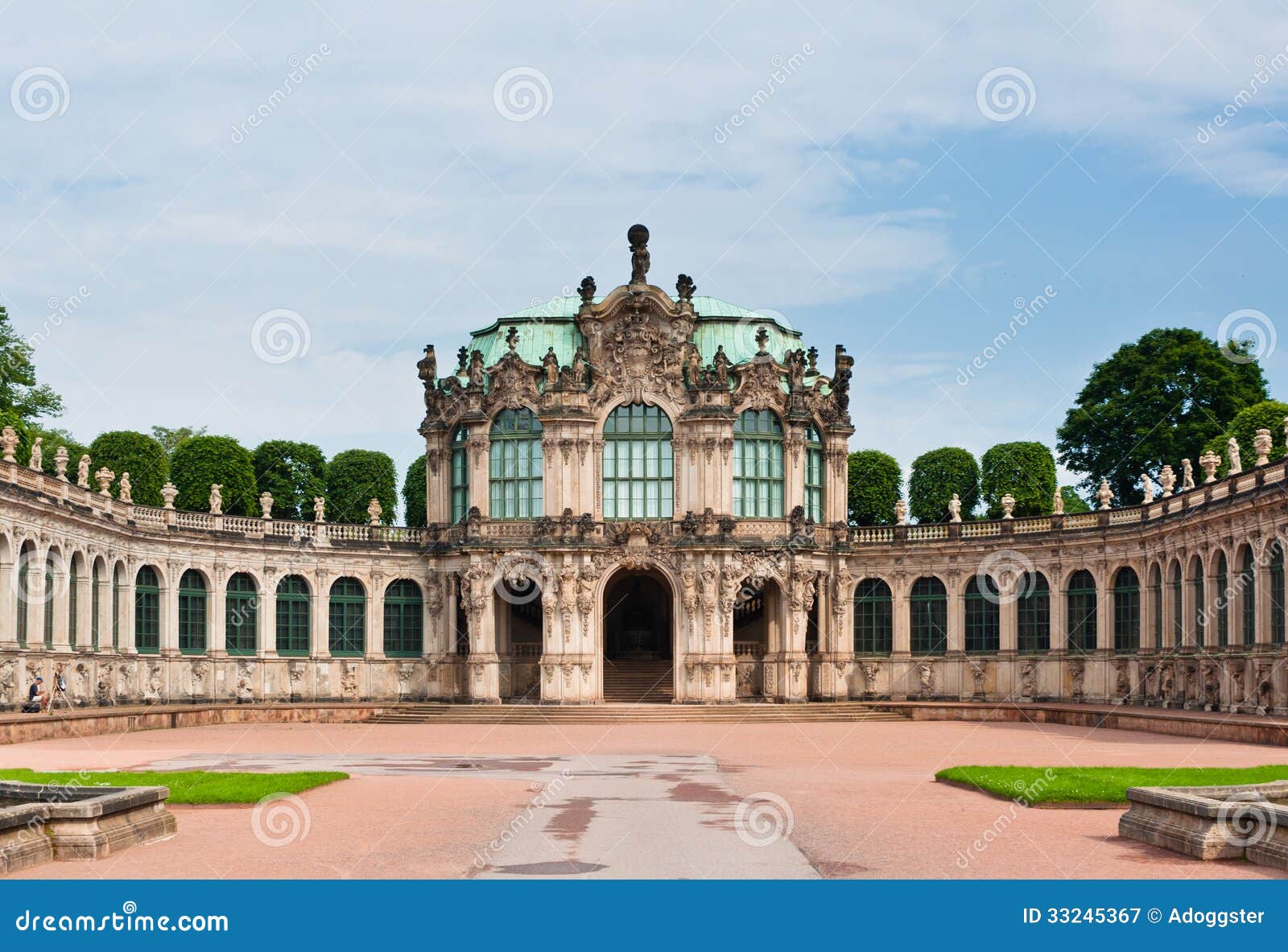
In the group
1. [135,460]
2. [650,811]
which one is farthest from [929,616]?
[650,811]

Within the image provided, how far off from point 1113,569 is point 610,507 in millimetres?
20351

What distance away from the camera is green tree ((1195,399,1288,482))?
63372 mm

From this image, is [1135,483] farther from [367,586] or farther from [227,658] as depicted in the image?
[227,658]

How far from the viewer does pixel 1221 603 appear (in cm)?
5062

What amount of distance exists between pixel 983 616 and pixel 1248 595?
18.7m

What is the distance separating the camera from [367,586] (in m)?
68.1

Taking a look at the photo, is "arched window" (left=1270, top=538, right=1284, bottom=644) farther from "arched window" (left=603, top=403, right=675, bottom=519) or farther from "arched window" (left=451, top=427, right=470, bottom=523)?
"arched window" (left=451, top=427, right=470, bottom=523)

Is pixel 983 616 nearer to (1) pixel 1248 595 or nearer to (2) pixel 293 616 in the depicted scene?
(1) pixel 1248 595

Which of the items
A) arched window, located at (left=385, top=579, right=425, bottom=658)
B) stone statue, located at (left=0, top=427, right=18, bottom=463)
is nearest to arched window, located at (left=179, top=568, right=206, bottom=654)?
arched window, located at (left=385, top=579, right=425, bottom=658)

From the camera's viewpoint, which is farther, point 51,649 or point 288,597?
point 288,597

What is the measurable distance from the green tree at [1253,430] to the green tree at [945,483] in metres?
12.9

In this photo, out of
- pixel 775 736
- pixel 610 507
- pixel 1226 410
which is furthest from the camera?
pixel 1226 410
